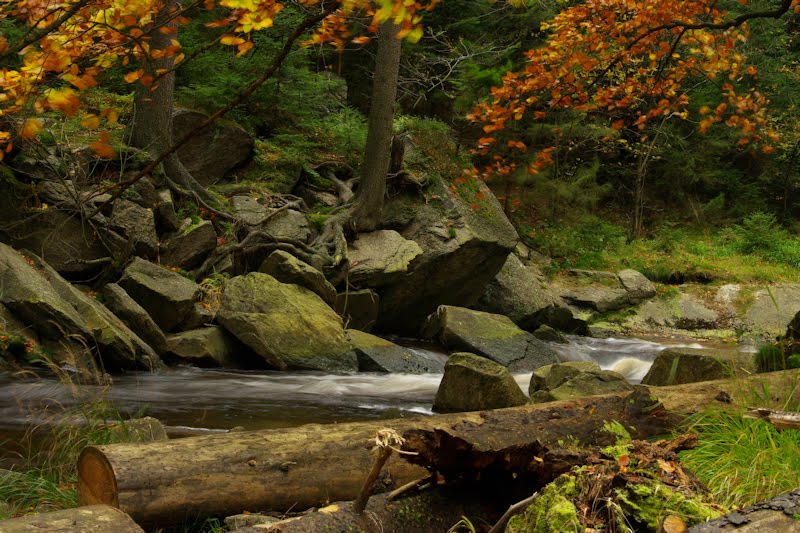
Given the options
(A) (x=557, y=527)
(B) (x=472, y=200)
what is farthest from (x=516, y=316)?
(A) (x=557, y=527)

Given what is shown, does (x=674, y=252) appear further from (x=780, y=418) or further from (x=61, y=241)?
(x=780, y=418)

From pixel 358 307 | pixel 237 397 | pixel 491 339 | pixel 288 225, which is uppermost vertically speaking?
pixel 288 225

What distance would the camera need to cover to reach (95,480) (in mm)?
3734

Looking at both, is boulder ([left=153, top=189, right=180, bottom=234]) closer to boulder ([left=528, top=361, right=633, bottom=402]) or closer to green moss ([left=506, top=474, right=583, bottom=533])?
boulder ([left=528, top=361, right=633, bottom=402])

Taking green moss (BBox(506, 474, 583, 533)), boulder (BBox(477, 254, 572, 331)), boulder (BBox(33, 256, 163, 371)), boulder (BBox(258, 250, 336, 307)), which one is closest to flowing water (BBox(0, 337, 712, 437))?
→ boulder (BBox(33, 256, 163, 371))

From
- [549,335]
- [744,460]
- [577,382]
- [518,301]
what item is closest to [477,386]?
[577,382]

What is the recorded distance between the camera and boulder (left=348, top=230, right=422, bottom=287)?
45.0ft

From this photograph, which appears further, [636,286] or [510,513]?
[636,286]

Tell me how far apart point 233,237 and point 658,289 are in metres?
12.3

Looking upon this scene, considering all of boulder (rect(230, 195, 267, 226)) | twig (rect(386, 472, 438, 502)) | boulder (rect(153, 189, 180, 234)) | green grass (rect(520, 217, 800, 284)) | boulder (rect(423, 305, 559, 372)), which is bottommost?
green grass (rect(520, 217, 800, 284))

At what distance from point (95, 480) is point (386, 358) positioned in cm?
791

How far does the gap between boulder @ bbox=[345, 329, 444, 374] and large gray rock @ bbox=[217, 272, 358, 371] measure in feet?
0.64

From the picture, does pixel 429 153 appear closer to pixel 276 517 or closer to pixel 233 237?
pixel 233 237

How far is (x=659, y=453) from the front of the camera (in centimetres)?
327
